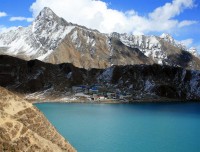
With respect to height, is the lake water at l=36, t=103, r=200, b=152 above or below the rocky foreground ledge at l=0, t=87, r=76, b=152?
below

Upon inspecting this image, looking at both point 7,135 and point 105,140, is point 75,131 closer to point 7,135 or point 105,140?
point 105,140

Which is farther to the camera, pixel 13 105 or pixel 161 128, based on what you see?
pixel 161 128

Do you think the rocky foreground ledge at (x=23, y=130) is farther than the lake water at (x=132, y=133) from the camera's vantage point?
No

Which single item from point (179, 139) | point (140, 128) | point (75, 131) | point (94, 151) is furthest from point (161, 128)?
point (94, 151)

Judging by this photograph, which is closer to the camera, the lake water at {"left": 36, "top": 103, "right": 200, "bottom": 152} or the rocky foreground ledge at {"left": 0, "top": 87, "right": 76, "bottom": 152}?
the rocky foreground ledge at {"left": 0, "top": 87, "right": 76, "bottom": 152}

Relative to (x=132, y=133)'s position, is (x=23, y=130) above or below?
above

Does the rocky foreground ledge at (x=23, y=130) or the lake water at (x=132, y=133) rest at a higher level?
the rocky foreground ledge at (x=23, y=130)

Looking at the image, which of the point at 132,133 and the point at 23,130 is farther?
the point at 132,133

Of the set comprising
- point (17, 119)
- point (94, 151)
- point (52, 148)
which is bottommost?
point (94, 151)
